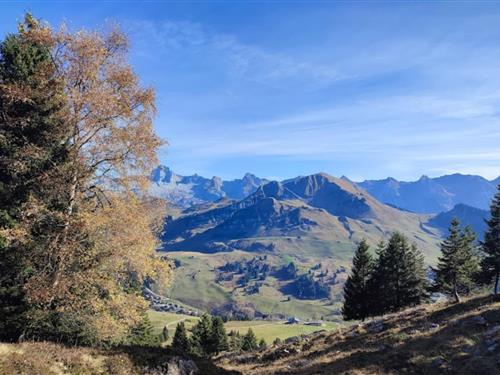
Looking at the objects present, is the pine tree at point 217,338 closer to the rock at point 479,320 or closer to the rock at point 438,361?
the rock at point 479,320

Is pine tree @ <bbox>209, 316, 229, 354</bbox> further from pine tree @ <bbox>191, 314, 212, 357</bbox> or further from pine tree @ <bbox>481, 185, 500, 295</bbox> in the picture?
pine tree @ <bbox>481, 185, 500, 295</bbox>

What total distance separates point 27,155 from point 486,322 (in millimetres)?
32638

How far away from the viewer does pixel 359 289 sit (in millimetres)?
72938

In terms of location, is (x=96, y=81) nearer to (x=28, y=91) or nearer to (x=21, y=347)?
(x=28, y=91)

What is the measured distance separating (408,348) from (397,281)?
4493 cm

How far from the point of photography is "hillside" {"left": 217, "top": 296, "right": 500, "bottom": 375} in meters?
24.2

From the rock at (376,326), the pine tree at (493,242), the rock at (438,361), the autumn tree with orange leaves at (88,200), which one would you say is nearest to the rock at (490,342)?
the rock at (438,361)

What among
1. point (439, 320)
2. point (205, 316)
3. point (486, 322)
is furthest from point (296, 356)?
point (205, 316)

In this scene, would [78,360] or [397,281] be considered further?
[397,281]

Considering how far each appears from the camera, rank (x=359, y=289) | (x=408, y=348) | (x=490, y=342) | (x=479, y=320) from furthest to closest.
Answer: (x=359, y=289), (x=479, y=320), (x=408, y=348), (x=490, y=342)

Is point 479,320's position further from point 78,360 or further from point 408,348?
point 78,360

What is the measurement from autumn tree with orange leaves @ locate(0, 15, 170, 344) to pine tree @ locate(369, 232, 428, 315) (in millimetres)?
59426

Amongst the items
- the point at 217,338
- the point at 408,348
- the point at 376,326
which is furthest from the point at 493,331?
the point at 217,338

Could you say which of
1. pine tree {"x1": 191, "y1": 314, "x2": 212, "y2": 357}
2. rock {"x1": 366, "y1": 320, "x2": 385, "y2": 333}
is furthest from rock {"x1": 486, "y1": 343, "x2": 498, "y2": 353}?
pine tree {"x1": 191, "y1": 314, "x2": 212, "y2": 357}
